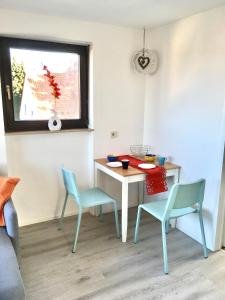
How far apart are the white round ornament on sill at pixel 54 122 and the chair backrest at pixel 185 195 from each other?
4.60 ft

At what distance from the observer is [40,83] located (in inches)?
106

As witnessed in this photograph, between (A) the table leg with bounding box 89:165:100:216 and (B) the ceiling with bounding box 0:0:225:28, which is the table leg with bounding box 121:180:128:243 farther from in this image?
(B) the ceiling with bounding box 0:0:225:28

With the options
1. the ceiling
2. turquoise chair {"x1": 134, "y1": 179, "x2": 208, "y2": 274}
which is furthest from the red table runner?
the ceiling

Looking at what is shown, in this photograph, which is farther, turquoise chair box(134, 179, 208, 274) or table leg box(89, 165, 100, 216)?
table leg box(89, 165, 100, 216)

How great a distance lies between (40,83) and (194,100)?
62.2 inches

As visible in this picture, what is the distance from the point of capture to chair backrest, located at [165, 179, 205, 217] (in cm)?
205

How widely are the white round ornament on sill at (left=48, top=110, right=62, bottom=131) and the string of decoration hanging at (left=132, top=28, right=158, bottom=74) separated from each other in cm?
108

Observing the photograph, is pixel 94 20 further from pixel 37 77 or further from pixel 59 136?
pixel 59 136

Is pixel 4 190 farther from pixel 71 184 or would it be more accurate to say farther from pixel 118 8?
pixel 118 8

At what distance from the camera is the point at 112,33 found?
2.80m

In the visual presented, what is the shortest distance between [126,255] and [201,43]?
2045 mm

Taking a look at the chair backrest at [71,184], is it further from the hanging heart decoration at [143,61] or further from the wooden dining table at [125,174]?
the hanging heart decoration at [143,61]

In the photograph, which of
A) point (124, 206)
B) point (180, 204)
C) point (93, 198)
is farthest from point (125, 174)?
point (180, 204)

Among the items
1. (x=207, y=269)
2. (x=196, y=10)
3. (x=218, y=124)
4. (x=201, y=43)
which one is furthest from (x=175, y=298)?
(x=196, y=10)
